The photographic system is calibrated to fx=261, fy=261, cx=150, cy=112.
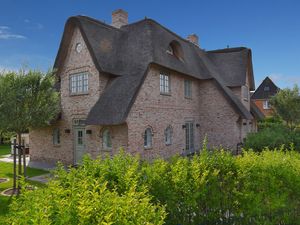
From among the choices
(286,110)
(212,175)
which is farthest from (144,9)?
(286,110)

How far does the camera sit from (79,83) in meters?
16.7

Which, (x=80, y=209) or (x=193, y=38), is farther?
(x=193, y=38)

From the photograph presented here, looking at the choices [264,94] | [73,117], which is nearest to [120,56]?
[73,117]

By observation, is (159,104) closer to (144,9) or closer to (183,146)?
(183,146)

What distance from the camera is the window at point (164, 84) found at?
17842 millimetres

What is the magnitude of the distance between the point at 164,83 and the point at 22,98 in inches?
366

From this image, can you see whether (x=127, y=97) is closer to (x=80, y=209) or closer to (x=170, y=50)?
(x=170, y=50)

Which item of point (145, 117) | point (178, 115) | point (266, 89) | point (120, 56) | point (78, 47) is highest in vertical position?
point (266, 89)

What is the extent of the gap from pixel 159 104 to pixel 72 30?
737 centimetres

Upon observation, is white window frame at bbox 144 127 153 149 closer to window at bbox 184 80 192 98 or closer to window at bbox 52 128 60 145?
window at bbox 184 80 192 98

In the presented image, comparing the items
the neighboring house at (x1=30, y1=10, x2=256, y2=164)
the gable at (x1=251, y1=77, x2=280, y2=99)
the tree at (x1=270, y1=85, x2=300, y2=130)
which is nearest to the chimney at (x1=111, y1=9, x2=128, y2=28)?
the neighboring house at (x1=30, y1=10, x2=256, y2=164)

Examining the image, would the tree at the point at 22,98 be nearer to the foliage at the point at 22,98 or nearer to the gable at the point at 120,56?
the foliage at the point at 22,98

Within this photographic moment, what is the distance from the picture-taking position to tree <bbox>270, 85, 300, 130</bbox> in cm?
3356

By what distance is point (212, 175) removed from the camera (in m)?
5.64
